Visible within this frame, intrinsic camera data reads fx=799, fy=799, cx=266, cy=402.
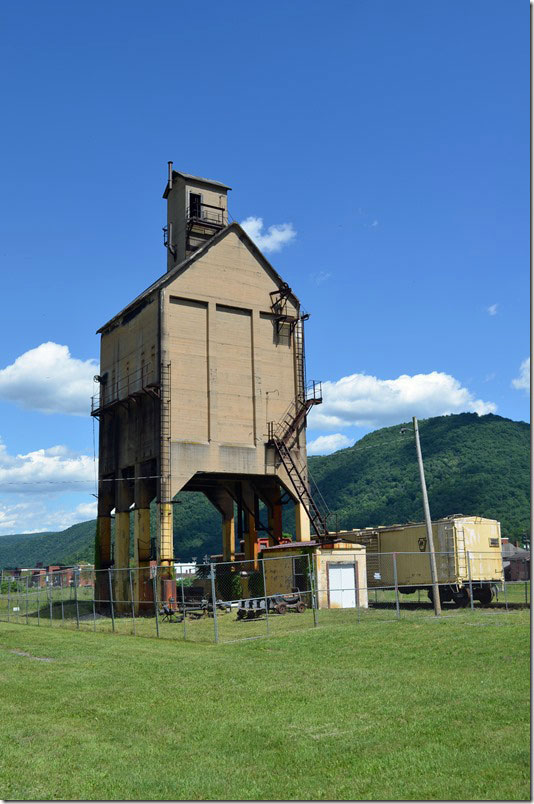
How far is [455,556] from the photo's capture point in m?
40.2

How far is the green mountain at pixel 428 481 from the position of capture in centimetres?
13562

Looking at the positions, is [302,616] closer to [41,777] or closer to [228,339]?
[228,339]

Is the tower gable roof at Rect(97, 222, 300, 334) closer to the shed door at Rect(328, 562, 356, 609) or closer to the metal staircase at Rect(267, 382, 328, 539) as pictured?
the metal staircase at Rect(267, 382, 328, 539)

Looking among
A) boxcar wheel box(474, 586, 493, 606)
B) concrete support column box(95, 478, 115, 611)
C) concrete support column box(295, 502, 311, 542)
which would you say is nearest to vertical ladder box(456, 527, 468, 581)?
boxcar wheel box(474, 586, 493, 606)

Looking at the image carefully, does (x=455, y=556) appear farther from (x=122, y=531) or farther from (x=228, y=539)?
(x=122, y=531)

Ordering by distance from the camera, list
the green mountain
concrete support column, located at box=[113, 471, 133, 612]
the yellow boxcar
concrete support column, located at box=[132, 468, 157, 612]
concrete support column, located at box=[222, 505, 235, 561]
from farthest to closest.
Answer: the green mountain < concrete support column, located at box=[222, 505, 235, 561] < concrete support column, located at box=[113, 471, 133, 612] < concrete support column, located at box=[132, 468, 157, 612] < the yellow boxcar

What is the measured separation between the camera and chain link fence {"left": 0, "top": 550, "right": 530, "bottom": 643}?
3250 centimetres

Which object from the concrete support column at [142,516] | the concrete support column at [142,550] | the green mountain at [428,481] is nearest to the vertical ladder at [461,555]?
the concrete support column at [142,516]

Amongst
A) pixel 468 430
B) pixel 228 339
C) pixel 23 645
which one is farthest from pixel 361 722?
pixel 468 430

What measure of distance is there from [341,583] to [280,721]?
26.1 m

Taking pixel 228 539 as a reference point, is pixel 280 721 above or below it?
below

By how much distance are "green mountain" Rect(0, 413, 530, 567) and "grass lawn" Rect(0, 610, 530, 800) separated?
99.4 metres

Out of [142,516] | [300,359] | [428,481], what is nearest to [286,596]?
[142,516]

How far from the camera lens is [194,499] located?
7387 inches
